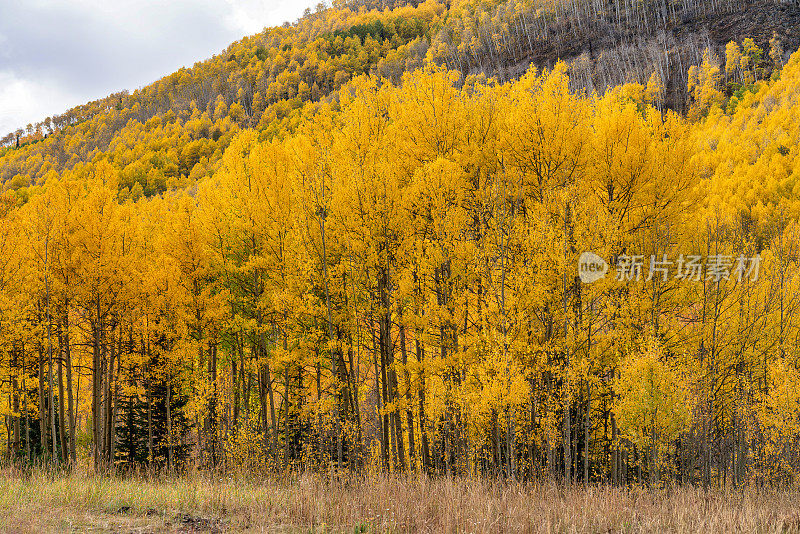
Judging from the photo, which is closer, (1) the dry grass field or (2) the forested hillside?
(1) the dry grass field

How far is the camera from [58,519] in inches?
217

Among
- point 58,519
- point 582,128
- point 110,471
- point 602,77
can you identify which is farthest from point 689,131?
point 602,77

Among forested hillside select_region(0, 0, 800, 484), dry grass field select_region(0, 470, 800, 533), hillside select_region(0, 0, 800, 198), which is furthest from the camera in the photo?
hillside select_region(0, 0, 800, 198)

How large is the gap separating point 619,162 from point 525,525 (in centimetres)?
990

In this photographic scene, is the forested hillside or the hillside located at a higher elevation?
the hillside

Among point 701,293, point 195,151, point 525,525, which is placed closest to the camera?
point 525,525

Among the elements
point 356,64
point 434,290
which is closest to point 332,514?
point 434,290

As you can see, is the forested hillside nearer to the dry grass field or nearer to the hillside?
the dry grass field

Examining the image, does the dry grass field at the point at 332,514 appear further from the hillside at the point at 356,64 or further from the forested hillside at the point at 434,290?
the hillside at the point at 356,64

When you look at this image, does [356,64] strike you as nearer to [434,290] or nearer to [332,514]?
[434,290]

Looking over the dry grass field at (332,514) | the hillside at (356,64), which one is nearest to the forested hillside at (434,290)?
the dry grass field at (332,514)

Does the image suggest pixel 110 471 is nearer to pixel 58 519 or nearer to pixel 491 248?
pixel 58 519

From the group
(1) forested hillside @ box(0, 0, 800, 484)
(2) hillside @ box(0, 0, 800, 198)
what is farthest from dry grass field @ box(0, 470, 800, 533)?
(2) hillside @ box(0, 0, 800, 198)

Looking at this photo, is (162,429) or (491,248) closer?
(491,248)
